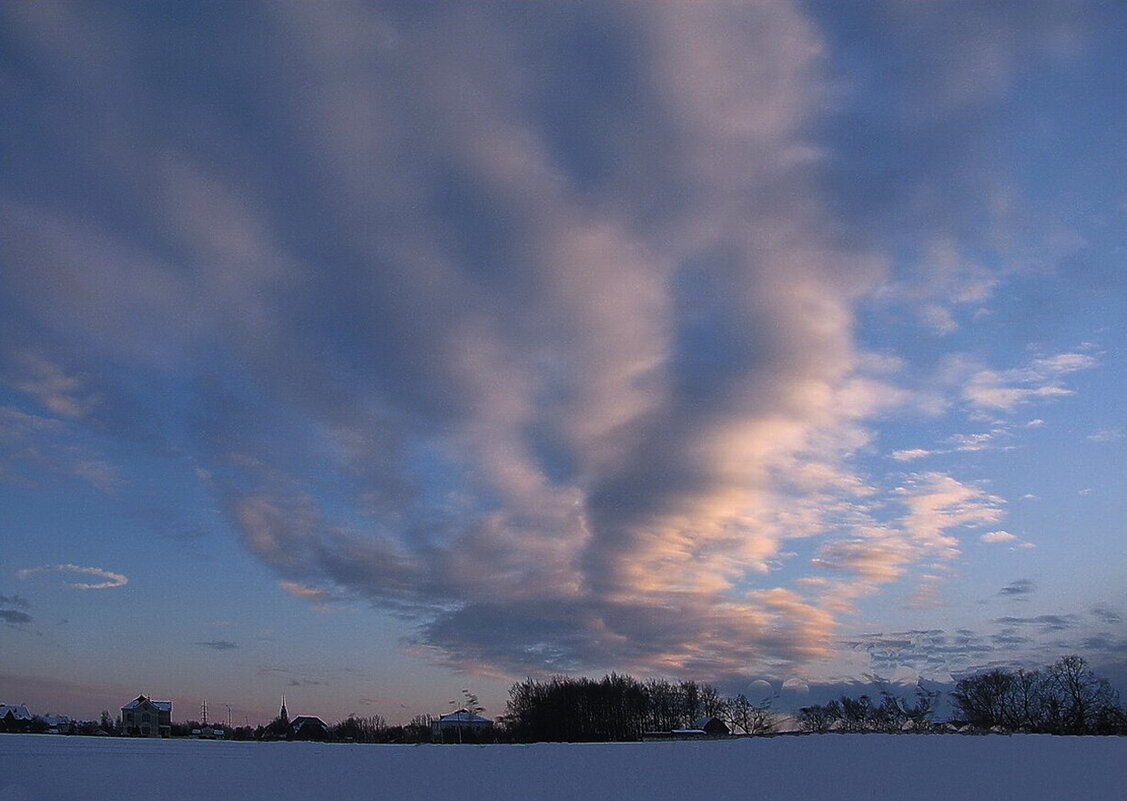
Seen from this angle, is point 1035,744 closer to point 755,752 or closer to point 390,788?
point 755,752

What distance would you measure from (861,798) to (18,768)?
25.3 m

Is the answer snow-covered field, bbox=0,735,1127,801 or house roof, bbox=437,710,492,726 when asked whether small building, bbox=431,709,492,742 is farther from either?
snow-covered field, bbox=0,735,1127,801

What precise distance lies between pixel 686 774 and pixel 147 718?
124 m

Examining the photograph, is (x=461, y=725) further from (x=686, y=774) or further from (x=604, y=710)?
(x=686, y=774)

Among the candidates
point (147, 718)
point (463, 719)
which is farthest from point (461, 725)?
point (147, 718)

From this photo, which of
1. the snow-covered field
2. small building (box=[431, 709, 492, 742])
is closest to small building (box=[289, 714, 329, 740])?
small building (box=[431, 709, 492, 742])

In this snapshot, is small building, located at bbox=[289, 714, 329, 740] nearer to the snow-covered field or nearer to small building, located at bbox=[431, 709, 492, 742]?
small building, located at bbox=[431, 709, 492, 742]

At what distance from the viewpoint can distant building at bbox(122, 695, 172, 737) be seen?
11912cm

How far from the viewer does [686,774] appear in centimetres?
2098

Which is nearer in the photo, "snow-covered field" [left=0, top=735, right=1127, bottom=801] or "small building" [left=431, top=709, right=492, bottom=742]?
"snow-covered field" [left=0, top=735, right=1127, bottom=801]

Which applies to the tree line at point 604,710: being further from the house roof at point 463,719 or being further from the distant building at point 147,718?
the distant building at point 147,718

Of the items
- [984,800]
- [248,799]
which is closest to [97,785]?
[248,799]

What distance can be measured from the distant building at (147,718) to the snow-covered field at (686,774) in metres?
108

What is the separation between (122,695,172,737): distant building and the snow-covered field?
108 meters
